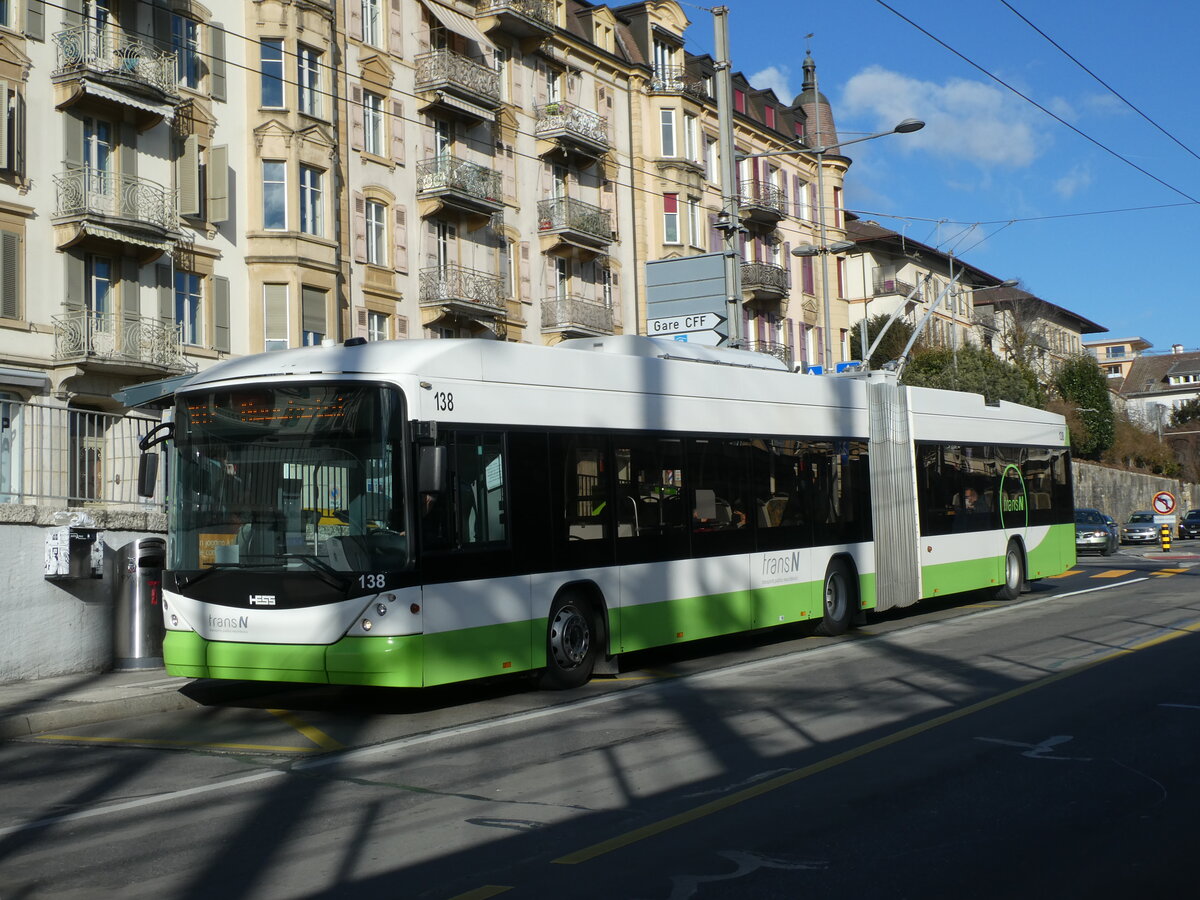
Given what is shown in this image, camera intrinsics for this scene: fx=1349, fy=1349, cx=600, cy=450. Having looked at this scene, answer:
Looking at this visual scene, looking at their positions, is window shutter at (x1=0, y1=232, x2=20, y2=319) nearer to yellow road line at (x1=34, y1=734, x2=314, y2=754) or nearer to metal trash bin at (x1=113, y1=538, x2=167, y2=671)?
metal trash bin at (x1=113, y1=538, x2=167, y2=671)

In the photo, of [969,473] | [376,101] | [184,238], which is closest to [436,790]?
[969,473]

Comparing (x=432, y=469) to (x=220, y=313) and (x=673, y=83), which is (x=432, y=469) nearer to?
(x=220, y=313)

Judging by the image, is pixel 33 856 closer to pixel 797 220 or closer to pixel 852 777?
pixel 852 777

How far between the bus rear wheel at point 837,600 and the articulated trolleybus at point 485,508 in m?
0.06

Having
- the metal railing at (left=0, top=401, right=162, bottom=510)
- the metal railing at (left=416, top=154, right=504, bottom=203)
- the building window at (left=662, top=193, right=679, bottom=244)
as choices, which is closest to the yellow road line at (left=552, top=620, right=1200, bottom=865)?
→ the metal railing at (left=0, top=401, right=162, bottom=510)

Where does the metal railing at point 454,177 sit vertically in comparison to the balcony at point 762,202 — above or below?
below

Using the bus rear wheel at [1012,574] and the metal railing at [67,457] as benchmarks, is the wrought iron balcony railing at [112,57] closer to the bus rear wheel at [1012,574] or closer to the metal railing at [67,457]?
the metal railing at [67,457]

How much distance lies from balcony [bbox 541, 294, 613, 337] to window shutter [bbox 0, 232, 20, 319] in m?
16.7

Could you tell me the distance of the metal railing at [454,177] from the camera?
117 ft

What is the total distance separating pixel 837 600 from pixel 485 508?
7003 millimetres

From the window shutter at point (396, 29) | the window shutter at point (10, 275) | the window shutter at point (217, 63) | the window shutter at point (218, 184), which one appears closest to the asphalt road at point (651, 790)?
the window shutter at point (10, 275)

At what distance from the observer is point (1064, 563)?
937 inches

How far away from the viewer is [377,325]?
34.6 metres

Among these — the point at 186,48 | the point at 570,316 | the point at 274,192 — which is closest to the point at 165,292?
the point at 274,192
